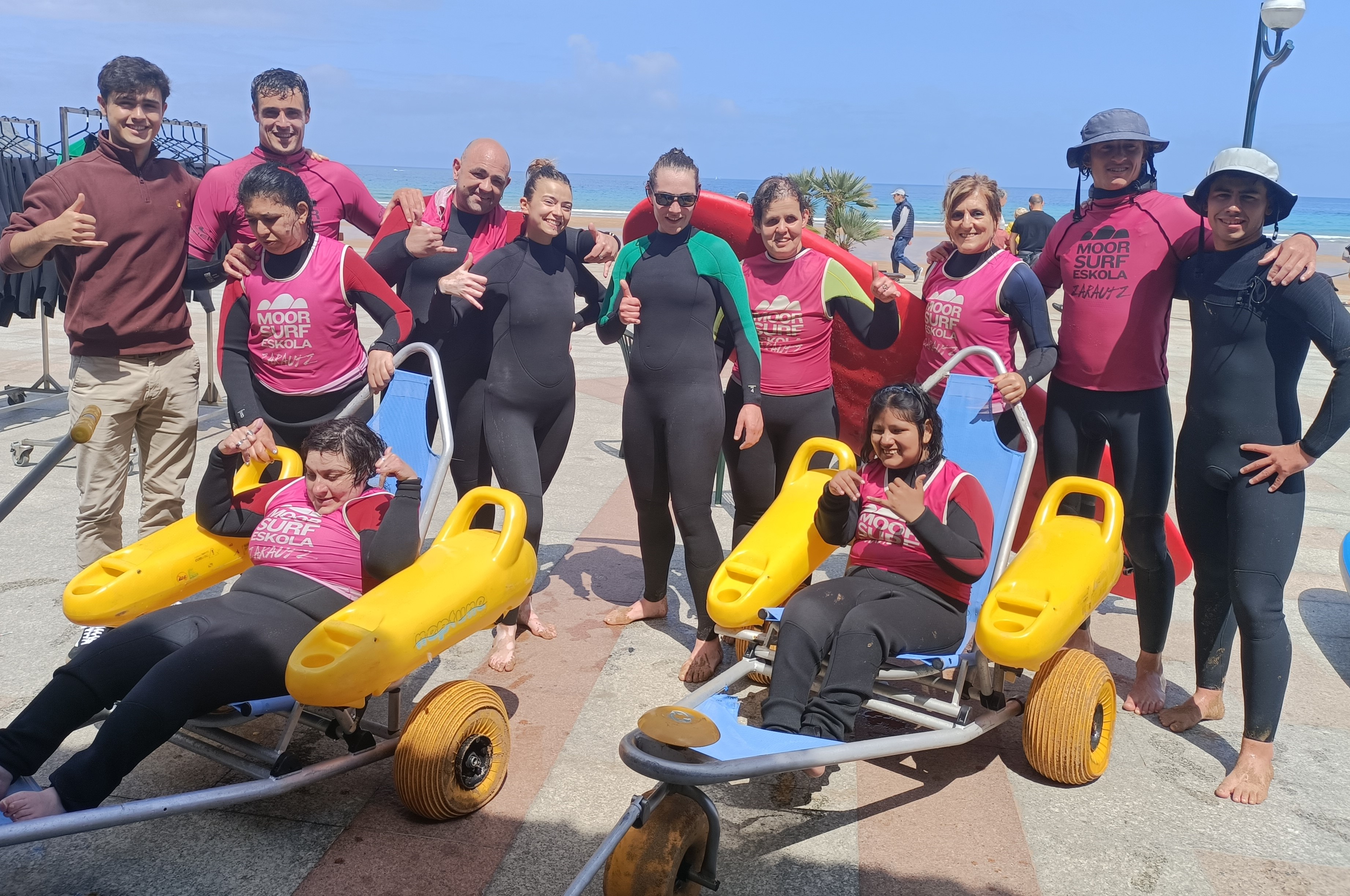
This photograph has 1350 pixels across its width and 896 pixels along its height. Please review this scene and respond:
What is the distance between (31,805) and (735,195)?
264 ft

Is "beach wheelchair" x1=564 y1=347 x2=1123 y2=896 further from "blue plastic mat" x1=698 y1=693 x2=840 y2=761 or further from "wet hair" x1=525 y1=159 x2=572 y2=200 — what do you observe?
"wet hair" x1=525 y1=159 x2=572 y2=200

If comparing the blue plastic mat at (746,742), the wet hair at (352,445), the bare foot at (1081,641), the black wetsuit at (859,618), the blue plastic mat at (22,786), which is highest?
the wet hair at (352,445)

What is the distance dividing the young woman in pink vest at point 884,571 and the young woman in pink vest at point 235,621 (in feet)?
4.26

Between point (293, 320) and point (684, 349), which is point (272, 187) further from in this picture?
point (684, 349)

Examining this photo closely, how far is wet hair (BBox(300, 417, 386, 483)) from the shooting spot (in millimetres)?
3416

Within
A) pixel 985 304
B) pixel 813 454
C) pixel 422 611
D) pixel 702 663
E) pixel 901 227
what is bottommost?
pixel 702 663

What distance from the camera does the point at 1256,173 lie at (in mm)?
3430

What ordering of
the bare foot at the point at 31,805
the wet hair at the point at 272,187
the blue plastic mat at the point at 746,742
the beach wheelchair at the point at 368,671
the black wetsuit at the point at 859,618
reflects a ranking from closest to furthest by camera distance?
1. the bare foot at the point at 31,805
2. the blue plastic mat at the point at 746,742
3. the beach wheelchair at the point at 368,671
4. the black wetsuit at the point at 859,618
5. the wet hair at the point at 272,187

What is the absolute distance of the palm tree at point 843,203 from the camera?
63.0ft

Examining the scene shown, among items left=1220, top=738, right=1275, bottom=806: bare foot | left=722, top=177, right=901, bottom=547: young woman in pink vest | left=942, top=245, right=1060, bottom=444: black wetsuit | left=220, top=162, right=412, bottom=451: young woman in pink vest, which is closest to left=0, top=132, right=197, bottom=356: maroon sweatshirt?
left=220, top=162, right=412, bottom=451: young woman in pink vest

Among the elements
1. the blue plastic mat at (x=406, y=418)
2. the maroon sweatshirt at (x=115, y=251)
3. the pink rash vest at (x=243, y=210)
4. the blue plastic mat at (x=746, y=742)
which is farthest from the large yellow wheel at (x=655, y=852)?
the maroon sweatshirt at (x=115, y=251)

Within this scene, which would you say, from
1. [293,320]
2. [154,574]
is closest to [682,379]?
[293,320]

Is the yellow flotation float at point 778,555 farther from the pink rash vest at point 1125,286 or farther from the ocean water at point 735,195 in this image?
the ocean water at point 735,195

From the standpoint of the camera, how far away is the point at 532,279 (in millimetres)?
4352
